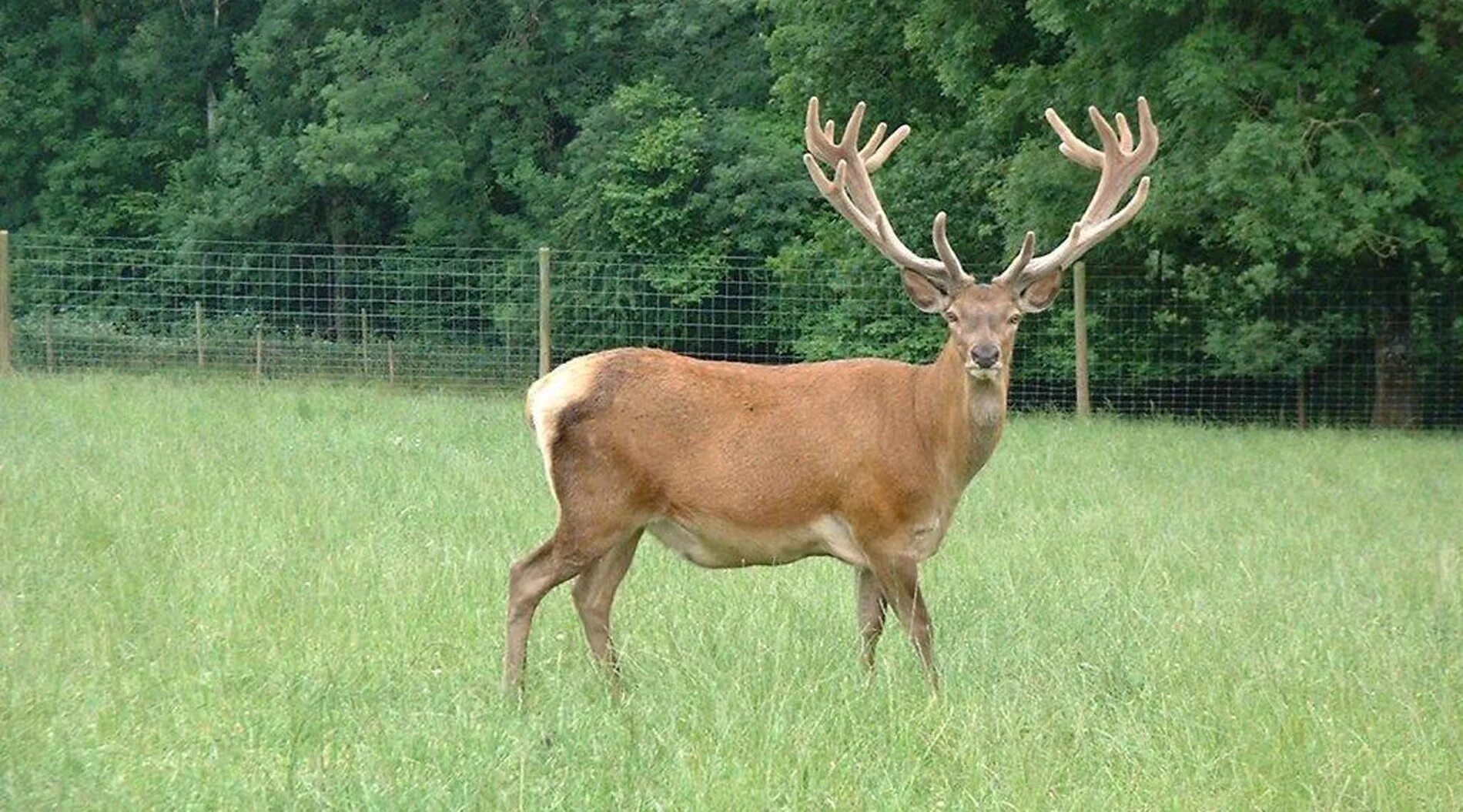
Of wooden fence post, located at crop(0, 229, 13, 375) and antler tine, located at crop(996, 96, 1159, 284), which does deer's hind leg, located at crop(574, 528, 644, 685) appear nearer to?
antler tine, located at crop(996, 96, 1159, 284)

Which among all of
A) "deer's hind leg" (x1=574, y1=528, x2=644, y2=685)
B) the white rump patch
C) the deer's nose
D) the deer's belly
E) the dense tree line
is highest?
the dense tree line

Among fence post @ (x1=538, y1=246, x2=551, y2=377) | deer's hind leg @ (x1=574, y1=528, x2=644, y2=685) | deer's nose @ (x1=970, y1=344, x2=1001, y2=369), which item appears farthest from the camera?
fence post @ (x1=538, y1=246, x2=551, y2=377)

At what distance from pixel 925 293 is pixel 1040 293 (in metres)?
0.36

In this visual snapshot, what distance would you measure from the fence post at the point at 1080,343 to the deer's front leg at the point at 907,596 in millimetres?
11078

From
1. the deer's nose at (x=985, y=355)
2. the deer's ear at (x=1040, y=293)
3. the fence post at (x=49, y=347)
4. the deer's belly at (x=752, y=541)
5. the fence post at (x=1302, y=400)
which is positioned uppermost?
the deer's ear at (x=1040, y=293)

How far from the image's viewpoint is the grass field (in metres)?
4.33

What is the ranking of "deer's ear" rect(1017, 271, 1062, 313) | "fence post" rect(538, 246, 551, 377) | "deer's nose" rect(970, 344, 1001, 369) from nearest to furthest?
"deer's nose" rect(970, 344, 1001, 369) < "deer's ear" rect(1017, 271, 1062, 313) < "fence post" rect(538, 246, 551, 377)

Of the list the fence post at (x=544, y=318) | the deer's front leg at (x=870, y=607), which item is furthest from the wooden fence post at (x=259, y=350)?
the deer's front leg at (x=870, y=607)

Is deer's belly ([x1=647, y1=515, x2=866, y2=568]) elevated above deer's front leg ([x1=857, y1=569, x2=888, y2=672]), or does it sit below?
above

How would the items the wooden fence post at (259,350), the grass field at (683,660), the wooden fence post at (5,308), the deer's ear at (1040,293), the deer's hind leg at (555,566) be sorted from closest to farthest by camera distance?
the grass field at (683,660) < the deer's hind leg at (555,566) < the deer's ear at (1040,293) < the wooden fence post at (5,308) < the wooden fence post at (259,350)

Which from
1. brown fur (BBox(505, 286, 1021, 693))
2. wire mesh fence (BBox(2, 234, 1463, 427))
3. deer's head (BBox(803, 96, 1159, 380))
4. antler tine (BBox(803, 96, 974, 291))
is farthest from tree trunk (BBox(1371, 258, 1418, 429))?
brown fur (BBox(505, 286, 1021, 693))

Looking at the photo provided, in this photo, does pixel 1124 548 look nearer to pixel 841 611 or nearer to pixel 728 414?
pixel 841 611

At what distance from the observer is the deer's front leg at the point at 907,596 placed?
5.70 meters

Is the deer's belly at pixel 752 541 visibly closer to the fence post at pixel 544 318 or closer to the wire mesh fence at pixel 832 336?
the fence post at pixel 544 318
